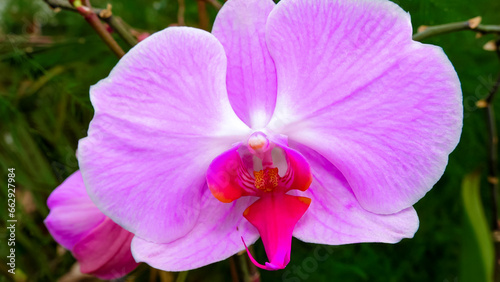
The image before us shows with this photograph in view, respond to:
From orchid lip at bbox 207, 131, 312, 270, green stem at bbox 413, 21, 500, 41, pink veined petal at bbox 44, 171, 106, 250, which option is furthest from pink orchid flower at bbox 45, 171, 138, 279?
green stem at bbox 413, 21, 500, 41

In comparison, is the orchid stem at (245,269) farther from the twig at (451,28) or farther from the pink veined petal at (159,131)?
the twig at (451,28)

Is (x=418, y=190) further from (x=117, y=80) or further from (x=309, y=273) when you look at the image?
(x=309, y=273)

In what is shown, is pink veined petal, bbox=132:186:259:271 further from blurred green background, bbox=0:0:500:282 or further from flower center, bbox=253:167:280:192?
blurred green background, bbox=0:0:500:282

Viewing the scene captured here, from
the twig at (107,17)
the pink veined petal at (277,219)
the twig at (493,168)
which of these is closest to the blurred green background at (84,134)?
the twig at (493,168)

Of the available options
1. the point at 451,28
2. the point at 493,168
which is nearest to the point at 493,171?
the point at 493,168

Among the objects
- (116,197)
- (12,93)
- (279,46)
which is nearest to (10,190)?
(12,93)

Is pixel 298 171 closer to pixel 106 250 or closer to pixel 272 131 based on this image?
pixel 272 131

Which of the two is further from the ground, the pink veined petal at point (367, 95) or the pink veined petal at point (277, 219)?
the pink veined petal at point (367, 95)
